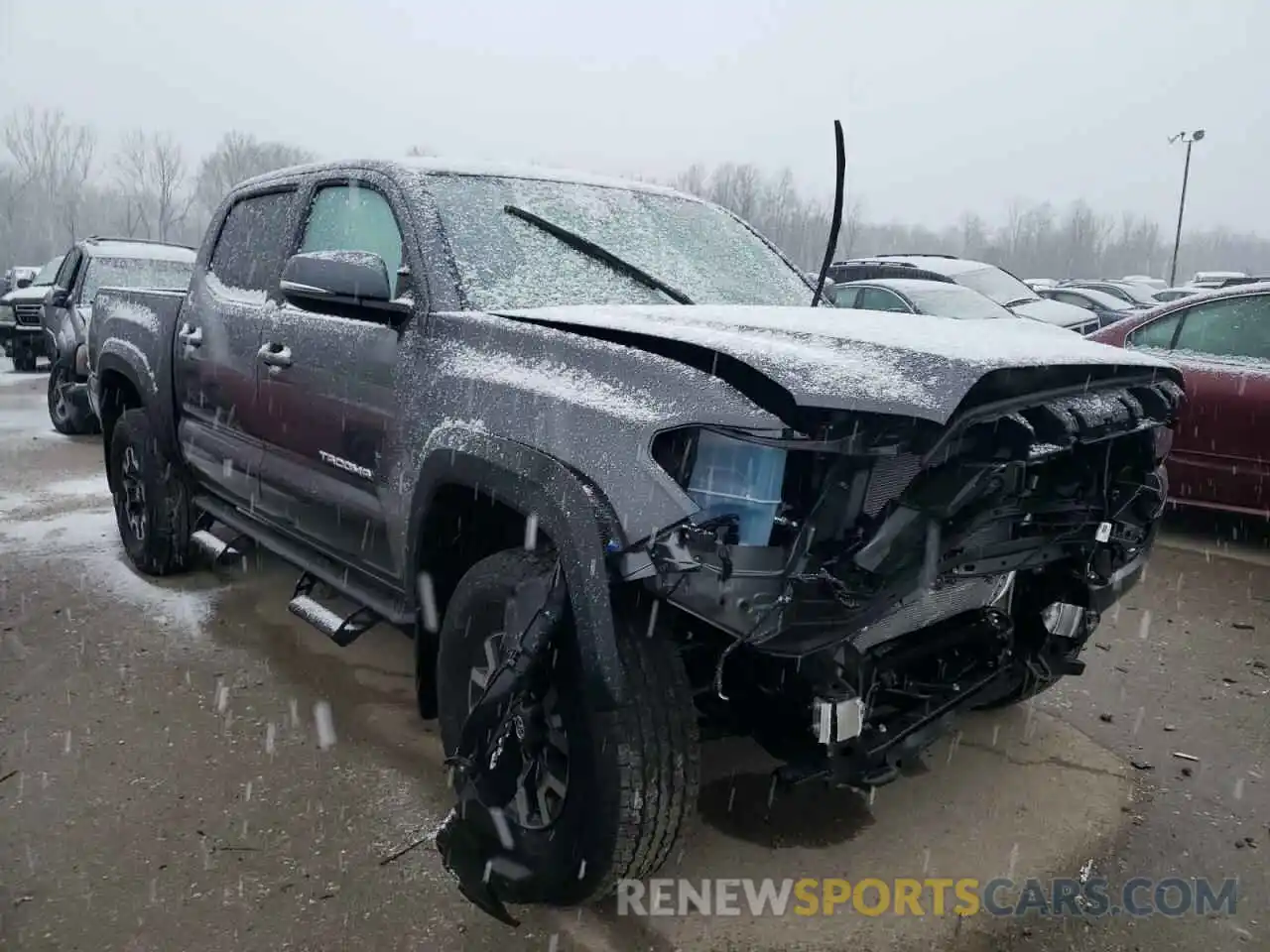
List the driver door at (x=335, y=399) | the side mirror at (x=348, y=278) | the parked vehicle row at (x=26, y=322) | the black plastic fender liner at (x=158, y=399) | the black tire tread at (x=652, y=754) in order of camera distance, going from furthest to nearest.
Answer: the parked vehicle row at (x=26, y=322) → the black plastic fender liner at (x=158, y=399) → the driver door at (x=335, y=399) → the side mirror at (x=348, y=278) → the black tire tread at (x=652, y=754)

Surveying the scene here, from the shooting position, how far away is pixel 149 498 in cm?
519

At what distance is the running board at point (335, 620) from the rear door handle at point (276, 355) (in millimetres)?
874

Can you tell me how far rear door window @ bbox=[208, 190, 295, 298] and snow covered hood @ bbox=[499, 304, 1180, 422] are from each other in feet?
5.48

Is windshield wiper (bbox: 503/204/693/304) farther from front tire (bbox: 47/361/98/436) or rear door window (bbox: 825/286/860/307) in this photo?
front tire (bbox: 47/361/98/436)

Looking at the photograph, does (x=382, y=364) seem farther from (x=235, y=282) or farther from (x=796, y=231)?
(x=796, y=231)

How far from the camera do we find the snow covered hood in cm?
204

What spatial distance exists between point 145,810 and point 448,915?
3.66 ft

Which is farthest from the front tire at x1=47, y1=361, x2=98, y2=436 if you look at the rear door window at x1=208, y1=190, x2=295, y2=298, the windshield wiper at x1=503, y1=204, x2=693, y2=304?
the windshield wiper at x1=503, y1=204, x2=693, y2=304

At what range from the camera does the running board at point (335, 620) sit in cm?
329

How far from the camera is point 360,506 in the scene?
11.0ft

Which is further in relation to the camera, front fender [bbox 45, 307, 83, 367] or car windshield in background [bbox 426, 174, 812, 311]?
front fender [bbox 45, 307, 83, 367]

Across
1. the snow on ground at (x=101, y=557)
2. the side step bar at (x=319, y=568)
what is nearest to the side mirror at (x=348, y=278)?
the side step bar at (x=319, y=568)

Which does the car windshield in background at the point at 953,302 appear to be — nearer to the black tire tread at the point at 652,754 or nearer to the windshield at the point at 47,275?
the black tire tread at the point at 652,754

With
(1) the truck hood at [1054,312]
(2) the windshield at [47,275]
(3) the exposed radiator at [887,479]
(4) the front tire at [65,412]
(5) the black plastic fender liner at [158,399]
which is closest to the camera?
(3) the exposed radiator at [887,479]
